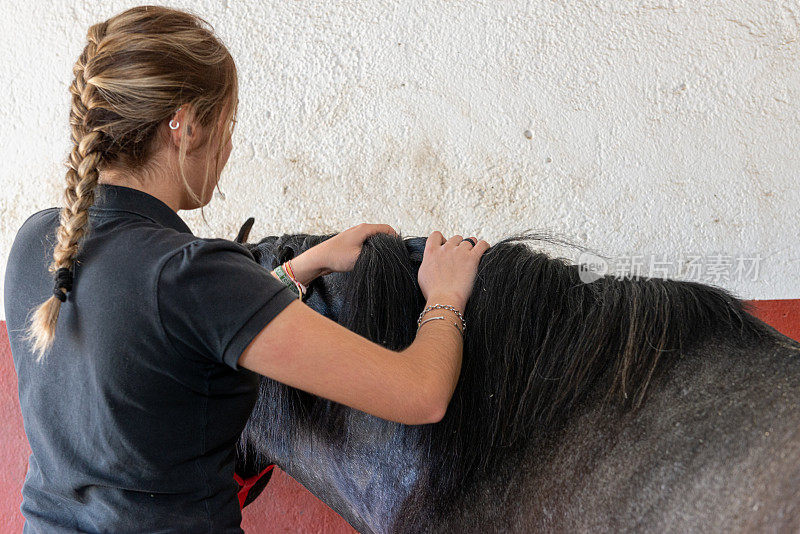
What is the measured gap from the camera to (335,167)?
5.25ft

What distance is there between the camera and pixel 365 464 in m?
0.90

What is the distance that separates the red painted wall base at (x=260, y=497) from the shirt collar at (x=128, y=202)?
1.08 m

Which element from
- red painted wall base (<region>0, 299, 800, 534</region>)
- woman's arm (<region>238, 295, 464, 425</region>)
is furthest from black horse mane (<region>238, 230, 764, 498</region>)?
red painted wall base (<region>0, 299, 800, 534</region>)

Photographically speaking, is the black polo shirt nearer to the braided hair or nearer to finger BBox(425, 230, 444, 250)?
the braided hair

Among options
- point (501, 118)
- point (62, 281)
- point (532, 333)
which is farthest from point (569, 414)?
point (501, 118)

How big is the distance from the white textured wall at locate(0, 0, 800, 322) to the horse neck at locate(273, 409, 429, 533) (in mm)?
717

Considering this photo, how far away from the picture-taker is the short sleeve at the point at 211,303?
602 mm

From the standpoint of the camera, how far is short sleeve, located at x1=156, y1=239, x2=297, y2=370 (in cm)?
60

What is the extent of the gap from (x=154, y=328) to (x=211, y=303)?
7cm

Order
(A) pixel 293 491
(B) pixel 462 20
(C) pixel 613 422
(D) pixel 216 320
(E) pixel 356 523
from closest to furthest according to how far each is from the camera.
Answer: (D) pixel 216 320
(C) pixel 613 422
(E) pixel 356 523
(B) pixel 462 20
(A) pixel 293 491

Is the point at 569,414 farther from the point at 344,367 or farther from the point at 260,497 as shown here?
the point at 260,497

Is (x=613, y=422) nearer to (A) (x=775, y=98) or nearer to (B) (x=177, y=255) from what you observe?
(B) (x=177, y=255)

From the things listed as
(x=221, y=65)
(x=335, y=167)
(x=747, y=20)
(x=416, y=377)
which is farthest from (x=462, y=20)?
(x=416, y=377)

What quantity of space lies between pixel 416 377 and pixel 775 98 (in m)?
1.19
